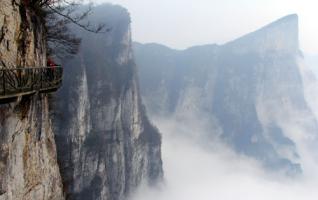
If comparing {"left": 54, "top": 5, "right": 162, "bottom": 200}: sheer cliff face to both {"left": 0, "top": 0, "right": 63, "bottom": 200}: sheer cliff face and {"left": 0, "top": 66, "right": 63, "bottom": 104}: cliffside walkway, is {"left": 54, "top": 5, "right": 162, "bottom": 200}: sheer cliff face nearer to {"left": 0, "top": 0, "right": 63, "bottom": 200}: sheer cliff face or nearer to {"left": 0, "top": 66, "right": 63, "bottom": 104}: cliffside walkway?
{"left": 0, "top": 0, "right": 63, "bottom": 200}: sheer cliff face

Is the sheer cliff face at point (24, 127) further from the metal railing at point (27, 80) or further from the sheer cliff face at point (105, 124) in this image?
the sheer cliff face at point (105, 124)

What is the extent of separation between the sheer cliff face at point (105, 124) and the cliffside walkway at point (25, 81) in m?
44.4

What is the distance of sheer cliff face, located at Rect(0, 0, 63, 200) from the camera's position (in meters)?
18.1

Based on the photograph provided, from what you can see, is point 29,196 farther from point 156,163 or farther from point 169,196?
point 169,196

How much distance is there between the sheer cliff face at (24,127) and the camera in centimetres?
1806

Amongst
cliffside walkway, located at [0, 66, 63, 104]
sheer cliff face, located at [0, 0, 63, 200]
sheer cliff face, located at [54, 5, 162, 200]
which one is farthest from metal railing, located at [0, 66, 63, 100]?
sheer cliff face, located at [54, 5, 162, 200]

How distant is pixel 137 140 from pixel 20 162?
332 feet

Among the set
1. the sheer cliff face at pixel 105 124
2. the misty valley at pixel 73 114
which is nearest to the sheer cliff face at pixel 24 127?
the misty valley at pixel 73 114

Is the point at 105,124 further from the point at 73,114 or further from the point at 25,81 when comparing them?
→ the point at 25,81

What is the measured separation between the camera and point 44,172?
23.9 metres

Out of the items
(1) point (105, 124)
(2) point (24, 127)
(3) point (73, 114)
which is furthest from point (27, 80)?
(1) point (105, 124)

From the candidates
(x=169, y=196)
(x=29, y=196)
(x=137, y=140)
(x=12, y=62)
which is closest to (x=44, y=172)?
(x=29, y=196)

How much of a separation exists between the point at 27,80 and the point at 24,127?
2.69 metres

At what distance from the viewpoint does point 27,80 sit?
60.5ft
